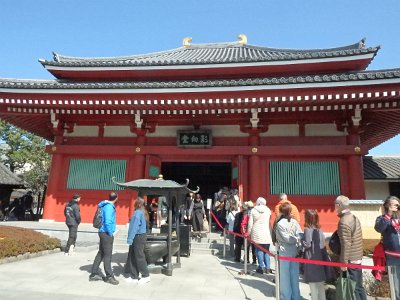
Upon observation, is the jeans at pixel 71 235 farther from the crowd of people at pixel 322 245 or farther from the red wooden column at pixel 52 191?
the crowd of people at pixel 322 245

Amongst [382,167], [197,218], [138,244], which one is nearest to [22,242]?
[138,244]

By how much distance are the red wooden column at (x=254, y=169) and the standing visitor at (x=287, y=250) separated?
5862mm

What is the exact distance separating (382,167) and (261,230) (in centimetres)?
1212

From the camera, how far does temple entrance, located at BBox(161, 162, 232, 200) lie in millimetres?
17906

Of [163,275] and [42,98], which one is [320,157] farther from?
[42,98]

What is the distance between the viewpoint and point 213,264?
312 inches

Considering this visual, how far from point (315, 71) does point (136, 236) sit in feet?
34.4

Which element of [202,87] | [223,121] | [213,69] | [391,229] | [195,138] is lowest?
[391,229]

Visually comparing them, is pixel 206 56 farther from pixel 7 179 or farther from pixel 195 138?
pixel 7 179

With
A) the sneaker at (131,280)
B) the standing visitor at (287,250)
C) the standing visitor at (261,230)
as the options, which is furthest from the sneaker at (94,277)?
the standing visitor at (287,250)

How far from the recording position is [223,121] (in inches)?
470

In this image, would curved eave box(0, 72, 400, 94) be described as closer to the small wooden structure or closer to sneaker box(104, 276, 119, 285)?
the small wooden structure

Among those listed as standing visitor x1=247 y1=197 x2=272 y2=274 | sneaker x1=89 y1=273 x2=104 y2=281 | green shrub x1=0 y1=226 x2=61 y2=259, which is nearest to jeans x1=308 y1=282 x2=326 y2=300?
standing visitor x1=247 y1=197 x2=272 y2=274

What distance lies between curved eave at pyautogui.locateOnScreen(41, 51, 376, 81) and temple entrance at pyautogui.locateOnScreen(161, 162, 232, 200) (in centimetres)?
625
